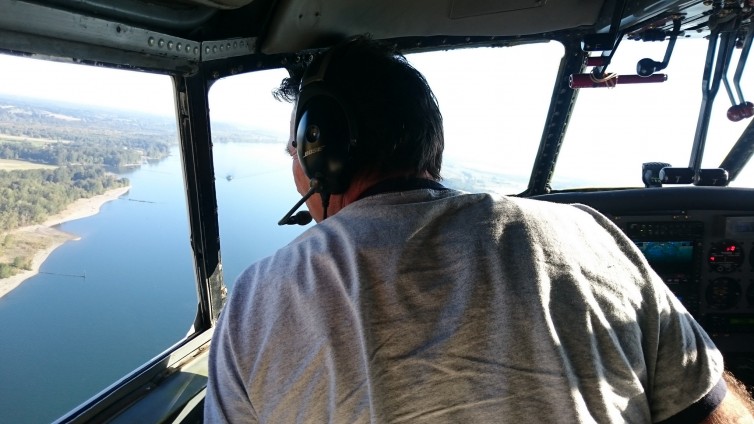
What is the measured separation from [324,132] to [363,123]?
9cm

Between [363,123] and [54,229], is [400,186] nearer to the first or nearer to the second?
[363,123]

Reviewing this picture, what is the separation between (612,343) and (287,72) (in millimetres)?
1349

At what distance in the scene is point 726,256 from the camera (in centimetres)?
240

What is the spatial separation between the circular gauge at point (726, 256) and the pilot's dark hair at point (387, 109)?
1.97 meters

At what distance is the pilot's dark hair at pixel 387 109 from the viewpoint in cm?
92

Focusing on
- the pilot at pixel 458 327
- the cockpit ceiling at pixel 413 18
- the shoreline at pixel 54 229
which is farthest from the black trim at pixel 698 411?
the shoreline at pixel 54 229

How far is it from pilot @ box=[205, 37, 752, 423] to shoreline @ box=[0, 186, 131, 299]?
0.81 m

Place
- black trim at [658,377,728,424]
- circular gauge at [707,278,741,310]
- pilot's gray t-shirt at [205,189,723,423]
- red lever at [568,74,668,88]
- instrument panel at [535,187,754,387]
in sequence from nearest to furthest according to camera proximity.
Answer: pilot's gray t-shirt at [205,189,723,423], black trim at [658,377,728,424], red lever at [568,74,668,88], instrument panel at [535,187,754,387], circular gauge at [707,278,741,310]

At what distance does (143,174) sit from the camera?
1.60 metres

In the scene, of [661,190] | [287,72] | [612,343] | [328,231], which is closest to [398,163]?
[328,231]

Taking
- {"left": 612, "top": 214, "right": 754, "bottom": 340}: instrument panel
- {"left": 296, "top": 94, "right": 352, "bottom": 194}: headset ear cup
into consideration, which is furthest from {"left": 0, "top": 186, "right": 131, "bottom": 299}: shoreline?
{"left": 612, "top": 214, "right": 754, "bottom": 340}: instrument panel

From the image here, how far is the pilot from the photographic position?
0.63m

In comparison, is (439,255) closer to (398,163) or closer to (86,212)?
(398,163)

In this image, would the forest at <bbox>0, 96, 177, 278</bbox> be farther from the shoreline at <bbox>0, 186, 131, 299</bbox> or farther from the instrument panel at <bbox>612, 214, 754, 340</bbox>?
the instrument panel at <bbox>612, 214, 754, 340</bbox>
